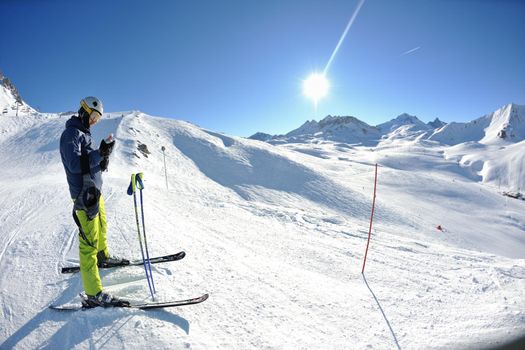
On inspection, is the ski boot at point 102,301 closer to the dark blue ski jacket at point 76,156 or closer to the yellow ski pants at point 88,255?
the yellow ski pants at point 88,255

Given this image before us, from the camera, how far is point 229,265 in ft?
20.8

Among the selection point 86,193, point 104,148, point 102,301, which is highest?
point 104,148

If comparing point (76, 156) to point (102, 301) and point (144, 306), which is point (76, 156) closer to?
point (102, 301)

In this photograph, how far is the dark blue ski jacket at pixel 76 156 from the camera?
3.88m

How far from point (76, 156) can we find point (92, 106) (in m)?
0.95

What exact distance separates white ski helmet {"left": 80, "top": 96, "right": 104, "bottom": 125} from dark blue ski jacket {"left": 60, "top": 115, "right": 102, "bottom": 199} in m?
0.21

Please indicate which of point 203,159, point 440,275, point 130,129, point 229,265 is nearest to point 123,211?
point 229,265

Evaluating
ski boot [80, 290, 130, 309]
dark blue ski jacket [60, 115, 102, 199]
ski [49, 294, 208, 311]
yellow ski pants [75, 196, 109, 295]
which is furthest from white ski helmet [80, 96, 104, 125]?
ski [49, 294, 208, 311]

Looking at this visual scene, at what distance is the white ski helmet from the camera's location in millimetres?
4281

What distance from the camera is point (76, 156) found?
389 centimetres

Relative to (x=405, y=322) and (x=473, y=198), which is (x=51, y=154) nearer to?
(x=405, y=322)

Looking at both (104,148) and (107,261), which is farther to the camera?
(107,261)

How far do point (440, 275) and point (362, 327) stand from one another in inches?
165

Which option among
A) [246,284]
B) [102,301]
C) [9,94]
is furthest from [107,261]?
[9,94]
